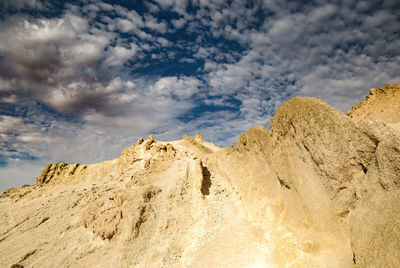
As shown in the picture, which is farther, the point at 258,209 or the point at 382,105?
the point at 382,105

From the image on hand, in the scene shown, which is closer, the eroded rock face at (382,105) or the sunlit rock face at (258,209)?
the sunlit rock face at (258,209)

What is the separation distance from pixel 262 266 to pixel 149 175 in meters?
16.8

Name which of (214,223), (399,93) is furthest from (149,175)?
(399,93)

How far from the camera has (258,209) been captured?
17.2 meters

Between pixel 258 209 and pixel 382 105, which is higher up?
pixel 382 105

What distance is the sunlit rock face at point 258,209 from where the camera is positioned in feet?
28.6

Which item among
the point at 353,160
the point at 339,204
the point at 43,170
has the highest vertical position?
the point at 43,170

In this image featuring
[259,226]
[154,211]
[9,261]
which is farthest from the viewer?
[154,211]

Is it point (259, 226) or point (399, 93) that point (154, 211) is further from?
point (399, 93)

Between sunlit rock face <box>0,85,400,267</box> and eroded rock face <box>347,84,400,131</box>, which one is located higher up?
eroded rock face <box>347,84,400,131</box>

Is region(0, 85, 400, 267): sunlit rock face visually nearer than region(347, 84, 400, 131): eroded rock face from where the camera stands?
Yes

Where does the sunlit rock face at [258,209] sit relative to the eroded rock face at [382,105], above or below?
below

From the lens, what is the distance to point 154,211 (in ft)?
63.7

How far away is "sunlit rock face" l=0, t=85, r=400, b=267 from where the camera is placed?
8.70 meters
